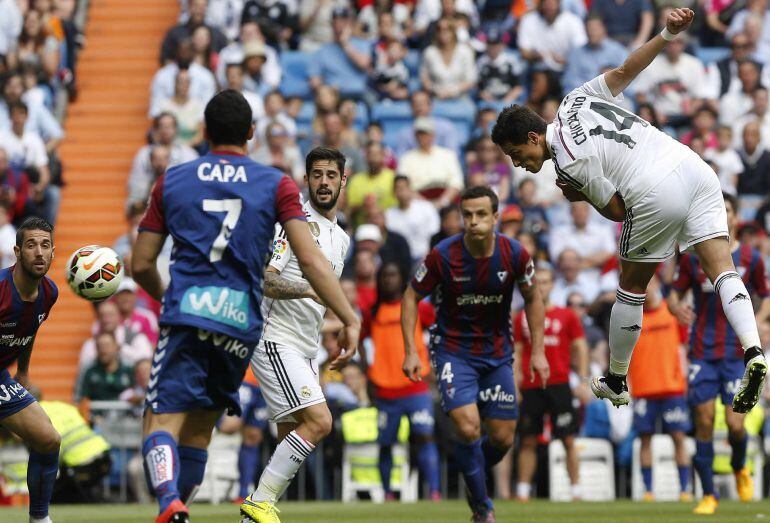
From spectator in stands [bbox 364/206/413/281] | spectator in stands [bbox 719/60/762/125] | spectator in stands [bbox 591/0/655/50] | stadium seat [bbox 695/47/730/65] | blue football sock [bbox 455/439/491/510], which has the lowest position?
blue football sock [bbox 455/439/491/510]

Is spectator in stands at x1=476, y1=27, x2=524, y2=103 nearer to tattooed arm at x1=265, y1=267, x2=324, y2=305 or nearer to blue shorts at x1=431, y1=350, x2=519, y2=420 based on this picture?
blue shorts at x1=431, y1=350, x2=519, y2=420

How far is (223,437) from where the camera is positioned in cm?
1794

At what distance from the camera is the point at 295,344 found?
10617mm

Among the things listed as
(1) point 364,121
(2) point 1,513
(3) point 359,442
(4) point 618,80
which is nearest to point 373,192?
(1) point 364,121

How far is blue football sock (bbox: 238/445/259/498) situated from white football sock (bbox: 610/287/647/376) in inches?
280

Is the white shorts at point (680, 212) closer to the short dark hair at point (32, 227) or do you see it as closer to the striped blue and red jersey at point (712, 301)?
→ the striped blue and red jersey at point (712, 301)

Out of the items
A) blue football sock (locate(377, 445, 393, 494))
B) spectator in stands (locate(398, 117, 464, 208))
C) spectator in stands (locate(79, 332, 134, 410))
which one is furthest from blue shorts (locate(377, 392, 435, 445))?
spectator in stands (locate(398, 117, 464, 208))

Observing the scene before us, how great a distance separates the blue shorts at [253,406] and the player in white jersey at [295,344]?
5.86m

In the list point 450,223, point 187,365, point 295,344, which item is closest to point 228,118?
point 187,365

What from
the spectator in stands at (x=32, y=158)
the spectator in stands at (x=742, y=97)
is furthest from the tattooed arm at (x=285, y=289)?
the spectator in stands at (x=742, y=97)

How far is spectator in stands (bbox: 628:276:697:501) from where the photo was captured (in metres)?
16.9

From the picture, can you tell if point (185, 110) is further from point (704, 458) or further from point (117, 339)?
point (704, 458)

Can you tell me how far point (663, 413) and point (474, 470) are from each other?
590 cm

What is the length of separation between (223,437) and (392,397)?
2.39 metres
